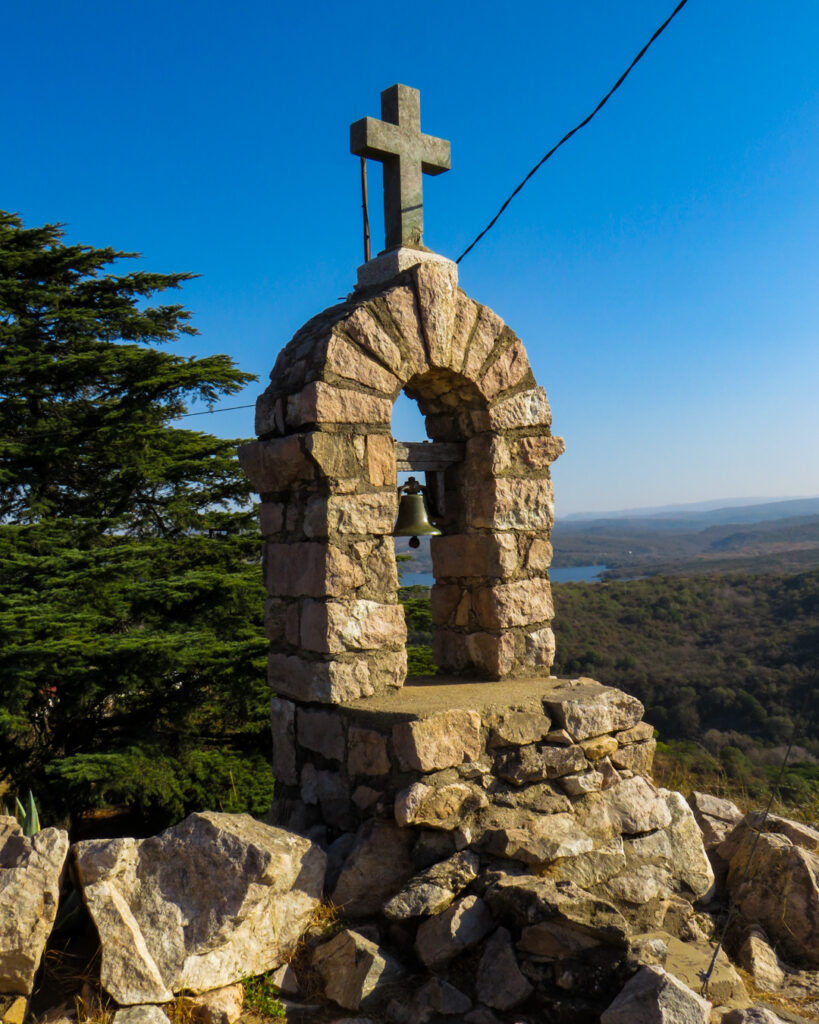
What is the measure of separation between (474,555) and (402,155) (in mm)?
2112

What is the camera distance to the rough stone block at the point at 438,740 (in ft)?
10.8

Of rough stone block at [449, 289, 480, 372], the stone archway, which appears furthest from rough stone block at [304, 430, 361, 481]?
rough stone block at [449, 289, 480, 372]

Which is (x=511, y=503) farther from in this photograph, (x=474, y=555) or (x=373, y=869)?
(x=373, y=869)

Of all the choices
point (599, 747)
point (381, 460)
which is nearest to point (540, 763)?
point (599, 747)

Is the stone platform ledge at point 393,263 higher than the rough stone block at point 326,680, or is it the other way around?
the stone platform ledge at point 393,263

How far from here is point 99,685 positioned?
7.88 m

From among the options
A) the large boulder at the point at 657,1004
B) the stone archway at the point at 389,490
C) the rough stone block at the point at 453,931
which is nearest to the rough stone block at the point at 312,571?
the stone archway at the point at 389,490

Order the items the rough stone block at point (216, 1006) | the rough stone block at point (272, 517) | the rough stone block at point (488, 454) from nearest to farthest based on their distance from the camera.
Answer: the rough stone block at point (216, 1006)
the rough stone block at point (272, 517)
the rough stone block at point (488, 454)

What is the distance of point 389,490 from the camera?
154 inches

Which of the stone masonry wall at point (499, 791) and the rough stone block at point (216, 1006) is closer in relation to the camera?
the rough stone block at point (216, 1006)

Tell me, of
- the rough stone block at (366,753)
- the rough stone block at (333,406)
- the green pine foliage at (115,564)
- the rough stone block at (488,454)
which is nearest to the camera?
the rough stone block at (366,753)

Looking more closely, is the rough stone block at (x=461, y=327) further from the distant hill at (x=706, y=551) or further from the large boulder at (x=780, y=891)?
the distant hill at (x=706, y=551)

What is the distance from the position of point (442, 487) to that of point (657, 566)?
114ft

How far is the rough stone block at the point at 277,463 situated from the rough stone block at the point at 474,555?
3.21 ft
